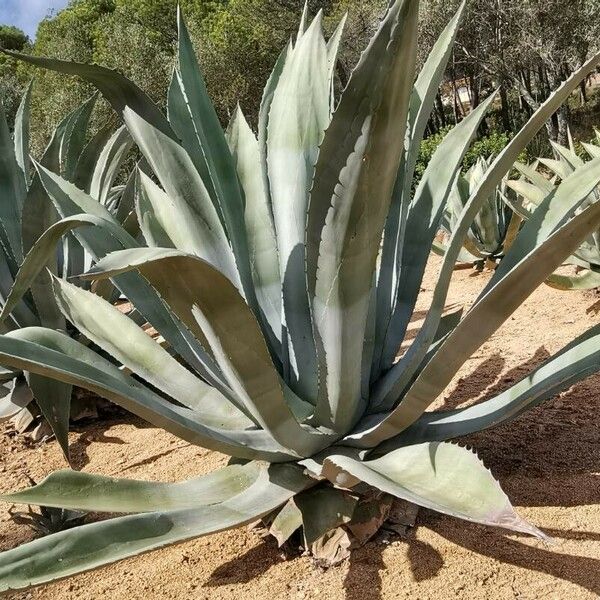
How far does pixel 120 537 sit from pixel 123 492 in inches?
6.1

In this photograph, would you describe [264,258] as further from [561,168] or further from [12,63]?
[12,63]

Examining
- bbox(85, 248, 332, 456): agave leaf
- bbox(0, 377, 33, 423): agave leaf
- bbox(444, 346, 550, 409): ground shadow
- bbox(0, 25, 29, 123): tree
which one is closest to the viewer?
bbox(85, 248, 332, 456): agave leaf

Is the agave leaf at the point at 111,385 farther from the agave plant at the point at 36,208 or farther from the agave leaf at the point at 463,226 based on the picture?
the agave plant at the point at 36,208

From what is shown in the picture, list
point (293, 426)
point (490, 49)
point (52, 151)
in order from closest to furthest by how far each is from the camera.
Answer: point (293, 426)
point (52, 151)
point (490, 49)

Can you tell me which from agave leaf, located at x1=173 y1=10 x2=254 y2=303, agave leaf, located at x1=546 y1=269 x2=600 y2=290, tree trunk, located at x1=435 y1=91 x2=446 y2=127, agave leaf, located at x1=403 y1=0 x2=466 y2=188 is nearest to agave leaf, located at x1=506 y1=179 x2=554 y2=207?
agave leaf, located at x1=546 y1=269 x2=600 y2=290

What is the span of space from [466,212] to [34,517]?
1340 millimetres

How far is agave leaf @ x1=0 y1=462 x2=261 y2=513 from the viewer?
3.90 feet

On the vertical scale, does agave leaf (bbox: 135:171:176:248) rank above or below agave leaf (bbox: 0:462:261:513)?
above

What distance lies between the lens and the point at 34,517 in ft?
5.55

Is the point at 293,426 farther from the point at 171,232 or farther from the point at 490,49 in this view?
the point at 490,49

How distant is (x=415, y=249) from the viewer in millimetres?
1630

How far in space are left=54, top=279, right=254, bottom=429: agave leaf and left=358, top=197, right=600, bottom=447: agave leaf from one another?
43 centimetres

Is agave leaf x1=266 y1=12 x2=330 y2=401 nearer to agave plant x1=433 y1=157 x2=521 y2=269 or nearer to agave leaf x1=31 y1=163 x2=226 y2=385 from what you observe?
agave leaf x1=31 y1=163 x2=226 y2=385

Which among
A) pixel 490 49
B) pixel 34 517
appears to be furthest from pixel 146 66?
pixel 34 517
